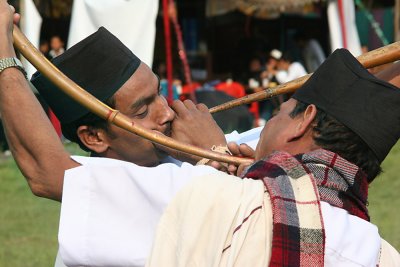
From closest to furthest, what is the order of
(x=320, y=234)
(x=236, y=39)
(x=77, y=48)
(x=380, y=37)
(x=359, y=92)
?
(x=320, y=234) → (x=359, y=92) → (x=77, y=48) → (x=380, y=37) → (x=236, y=39)

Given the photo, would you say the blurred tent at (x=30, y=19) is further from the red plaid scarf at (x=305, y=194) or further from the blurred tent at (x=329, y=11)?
the red plaid scarf at (x=305, y=194)

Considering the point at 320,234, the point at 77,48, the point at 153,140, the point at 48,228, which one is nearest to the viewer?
the point at 320,234

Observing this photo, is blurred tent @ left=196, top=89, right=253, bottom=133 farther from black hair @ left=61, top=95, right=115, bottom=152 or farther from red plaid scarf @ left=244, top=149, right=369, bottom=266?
red plaid scarf @ left=244, top=149, right=369, bottom=266

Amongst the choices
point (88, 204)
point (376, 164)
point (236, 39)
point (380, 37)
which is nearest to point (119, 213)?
point (88, 204)

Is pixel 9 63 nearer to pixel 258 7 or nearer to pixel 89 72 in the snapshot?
pixel 89 72

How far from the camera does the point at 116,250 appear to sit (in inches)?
91.0

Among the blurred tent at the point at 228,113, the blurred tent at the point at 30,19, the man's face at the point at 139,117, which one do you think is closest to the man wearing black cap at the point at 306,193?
the man's face at the point at 139,117

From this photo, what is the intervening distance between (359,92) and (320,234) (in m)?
0.39

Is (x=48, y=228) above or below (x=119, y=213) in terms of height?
below

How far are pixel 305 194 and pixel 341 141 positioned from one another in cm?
19

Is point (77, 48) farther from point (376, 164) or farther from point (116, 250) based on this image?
point (376, 164)

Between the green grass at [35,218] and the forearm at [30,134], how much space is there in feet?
13.1

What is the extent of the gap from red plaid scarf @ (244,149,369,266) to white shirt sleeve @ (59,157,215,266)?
0.28 metres

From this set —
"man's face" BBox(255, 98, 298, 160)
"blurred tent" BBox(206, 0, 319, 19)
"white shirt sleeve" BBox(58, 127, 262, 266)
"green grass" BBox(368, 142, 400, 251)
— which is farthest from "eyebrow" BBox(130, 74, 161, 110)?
"blurred tent" BBox(206, 0, 319, 19)
